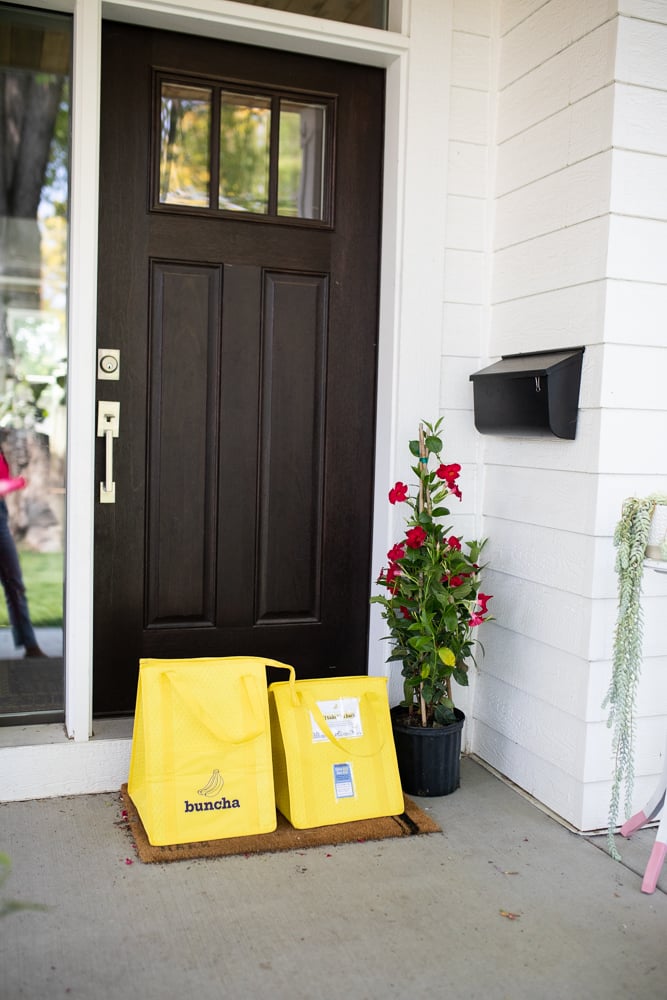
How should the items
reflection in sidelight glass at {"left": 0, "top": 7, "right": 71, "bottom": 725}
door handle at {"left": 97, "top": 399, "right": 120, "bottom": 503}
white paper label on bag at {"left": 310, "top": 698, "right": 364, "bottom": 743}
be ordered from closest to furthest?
white paper label on bag at {"left": 310, "top": 698, "right": 364, "bottom": 743}
door handle at {"left": 97, "top": 399, "right": 120, "bottom": 503}
reflection in sidelight glass at {"left": 0, "top": 7, "right": 71, "bottom": 725}

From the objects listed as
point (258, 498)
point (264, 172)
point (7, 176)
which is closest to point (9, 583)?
point (258, 498)

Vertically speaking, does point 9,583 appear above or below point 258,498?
below

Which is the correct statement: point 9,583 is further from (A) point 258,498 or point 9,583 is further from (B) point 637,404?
(B) point 637,404

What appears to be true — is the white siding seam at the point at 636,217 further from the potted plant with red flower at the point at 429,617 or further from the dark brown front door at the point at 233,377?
the dark brown front door at the point at 233,377

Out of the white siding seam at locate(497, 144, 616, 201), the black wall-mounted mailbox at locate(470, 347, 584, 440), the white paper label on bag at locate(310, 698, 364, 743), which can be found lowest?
the white paper label on bag at locate(310, 698, 364, 743)

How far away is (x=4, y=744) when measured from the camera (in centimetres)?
259

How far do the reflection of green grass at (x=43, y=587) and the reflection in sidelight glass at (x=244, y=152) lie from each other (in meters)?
1.34

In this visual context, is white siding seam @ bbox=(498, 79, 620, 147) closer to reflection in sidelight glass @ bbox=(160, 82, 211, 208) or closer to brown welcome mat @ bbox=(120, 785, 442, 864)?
reflection in sidelight glass @ bbox=(160, 82, 211, 208)

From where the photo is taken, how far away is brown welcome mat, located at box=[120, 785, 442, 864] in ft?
7.48

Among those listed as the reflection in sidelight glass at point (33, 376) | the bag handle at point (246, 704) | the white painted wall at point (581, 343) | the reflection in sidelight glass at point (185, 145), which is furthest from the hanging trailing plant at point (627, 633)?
the reflection in sidelight glass at point (33, 376)

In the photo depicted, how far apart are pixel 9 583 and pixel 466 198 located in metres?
2.05

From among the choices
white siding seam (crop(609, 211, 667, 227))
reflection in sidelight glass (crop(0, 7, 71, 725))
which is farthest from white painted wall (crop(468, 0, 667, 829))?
reflection in sidelight glass (crop(0, 7, 71, 725))

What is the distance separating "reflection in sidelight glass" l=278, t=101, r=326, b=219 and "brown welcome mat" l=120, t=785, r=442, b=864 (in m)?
1.81

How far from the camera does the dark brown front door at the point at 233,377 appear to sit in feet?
8.99
